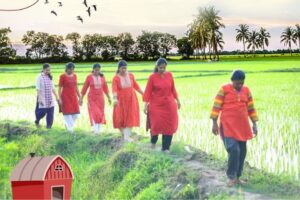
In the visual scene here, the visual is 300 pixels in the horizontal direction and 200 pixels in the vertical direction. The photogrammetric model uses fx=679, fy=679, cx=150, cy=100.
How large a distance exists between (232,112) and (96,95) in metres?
4.18

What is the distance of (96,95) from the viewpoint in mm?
10133

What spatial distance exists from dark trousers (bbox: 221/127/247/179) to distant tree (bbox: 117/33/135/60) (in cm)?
1384

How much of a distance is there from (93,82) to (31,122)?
1.97 metres

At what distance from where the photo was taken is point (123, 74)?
29.0 feet

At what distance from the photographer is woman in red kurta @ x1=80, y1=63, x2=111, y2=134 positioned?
9953 millimetres

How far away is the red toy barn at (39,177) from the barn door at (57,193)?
5cm

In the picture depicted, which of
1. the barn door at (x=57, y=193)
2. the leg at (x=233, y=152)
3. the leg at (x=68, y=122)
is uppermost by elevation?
the barn door at (x=57, y=193)

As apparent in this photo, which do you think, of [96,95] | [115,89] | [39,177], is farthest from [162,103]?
[39,177]

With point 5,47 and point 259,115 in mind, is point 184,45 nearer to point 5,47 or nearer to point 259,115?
point 5,47

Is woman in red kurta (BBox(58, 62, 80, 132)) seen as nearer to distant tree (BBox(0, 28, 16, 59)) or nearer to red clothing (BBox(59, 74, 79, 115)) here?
red clothing (BBox(59, 74, 79, 115))

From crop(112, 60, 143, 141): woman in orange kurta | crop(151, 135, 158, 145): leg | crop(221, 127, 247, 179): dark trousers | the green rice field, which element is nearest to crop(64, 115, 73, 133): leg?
the green rice field

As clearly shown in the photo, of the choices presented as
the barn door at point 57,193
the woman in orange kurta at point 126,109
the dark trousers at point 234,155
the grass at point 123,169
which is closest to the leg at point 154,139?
the grass at point 123,169

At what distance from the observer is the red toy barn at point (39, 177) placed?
4273mm

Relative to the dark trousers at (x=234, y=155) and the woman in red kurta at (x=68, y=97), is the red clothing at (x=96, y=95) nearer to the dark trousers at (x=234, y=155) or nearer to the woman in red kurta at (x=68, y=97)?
the woman in red kurta at (x=68, y=97)
